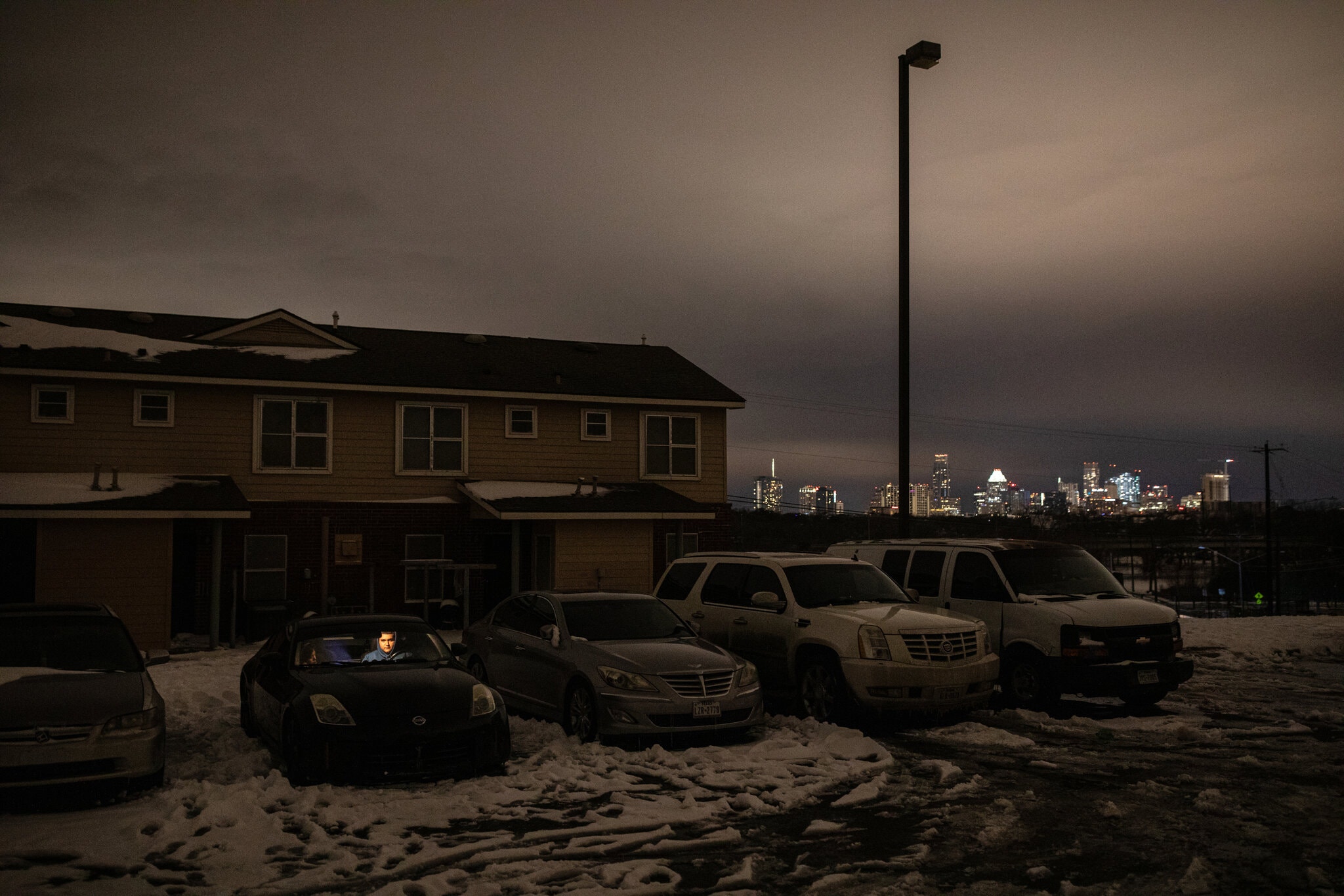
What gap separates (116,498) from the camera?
61.7 ft

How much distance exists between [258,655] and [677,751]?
4477 mm

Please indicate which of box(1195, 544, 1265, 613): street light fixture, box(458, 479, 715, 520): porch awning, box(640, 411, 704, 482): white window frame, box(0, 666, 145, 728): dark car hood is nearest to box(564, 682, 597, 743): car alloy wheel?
box(0, 666, 145, 728): dark car hood

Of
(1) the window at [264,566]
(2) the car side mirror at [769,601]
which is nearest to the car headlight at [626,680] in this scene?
(2) the car side mirror at [769,601]

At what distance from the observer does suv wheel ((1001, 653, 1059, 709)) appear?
1202cm

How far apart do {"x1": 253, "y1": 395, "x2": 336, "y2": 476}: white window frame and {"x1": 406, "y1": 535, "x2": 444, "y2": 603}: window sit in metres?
2.44

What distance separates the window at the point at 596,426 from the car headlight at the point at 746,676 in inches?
588

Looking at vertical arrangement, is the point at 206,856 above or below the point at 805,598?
below

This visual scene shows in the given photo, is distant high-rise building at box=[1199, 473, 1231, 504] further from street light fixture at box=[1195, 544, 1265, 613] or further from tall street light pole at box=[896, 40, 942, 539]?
tall street light pole at box=[896, 40, 942, 539]

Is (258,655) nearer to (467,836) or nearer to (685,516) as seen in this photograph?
(467,836)

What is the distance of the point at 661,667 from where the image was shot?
394 inches

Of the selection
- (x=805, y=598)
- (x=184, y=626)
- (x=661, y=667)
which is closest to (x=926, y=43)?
(x=805, y=598)

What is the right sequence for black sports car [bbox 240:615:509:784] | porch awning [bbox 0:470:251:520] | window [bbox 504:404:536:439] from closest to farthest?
black sports car [bbox 240:615:509:784]
porch awning [bbox 0:470:251:520]
window [bbox 504:404:536:439]

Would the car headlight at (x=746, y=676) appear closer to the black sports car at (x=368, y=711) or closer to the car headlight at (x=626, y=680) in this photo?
the car headlight at (x=626, y=680)

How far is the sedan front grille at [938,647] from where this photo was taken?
11000 millimetres
